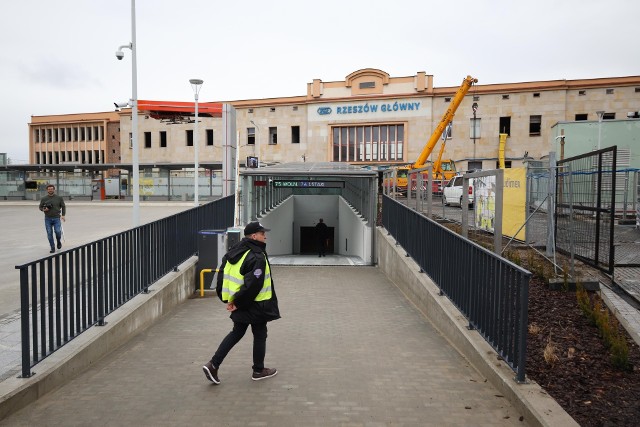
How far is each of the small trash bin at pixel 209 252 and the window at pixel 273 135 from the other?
42.1 meters

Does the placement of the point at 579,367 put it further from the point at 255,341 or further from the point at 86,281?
the point at 86,281

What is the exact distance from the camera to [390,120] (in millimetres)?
47250

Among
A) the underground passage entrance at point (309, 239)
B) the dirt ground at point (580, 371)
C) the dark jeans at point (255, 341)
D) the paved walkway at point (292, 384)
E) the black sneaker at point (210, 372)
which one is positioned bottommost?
the underground passage entrance at point (309, 239)

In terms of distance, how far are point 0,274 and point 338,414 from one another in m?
8.08

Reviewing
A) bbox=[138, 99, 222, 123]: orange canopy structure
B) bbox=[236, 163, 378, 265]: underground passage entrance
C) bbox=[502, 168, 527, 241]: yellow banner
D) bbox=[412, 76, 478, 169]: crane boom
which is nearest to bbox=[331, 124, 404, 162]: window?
bbox=[412, 76, 478, 169]: crane boom

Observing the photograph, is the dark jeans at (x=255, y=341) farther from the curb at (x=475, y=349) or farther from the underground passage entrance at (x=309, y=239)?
the underground passage entrance at (x=309, y=239)

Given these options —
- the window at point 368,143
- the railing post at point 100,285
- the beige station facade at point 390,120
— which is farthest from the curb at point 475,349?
the window at point 368,143

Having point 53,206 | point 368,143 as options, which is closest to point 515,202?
Answer: point 53,206

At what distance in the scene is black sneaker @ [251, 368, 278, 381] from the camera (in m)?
4.83

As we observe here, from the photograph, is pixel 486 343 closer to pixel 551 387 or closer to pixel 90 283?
pixel 551 387

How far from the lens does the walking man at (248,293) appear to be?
460cm

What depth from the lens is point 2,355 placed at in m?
4.79

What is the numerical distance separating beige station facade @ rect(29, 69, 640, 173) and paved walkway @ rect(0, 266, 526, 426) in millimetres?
36562

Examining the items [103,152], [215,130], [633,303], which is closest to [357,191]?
[633,303]
